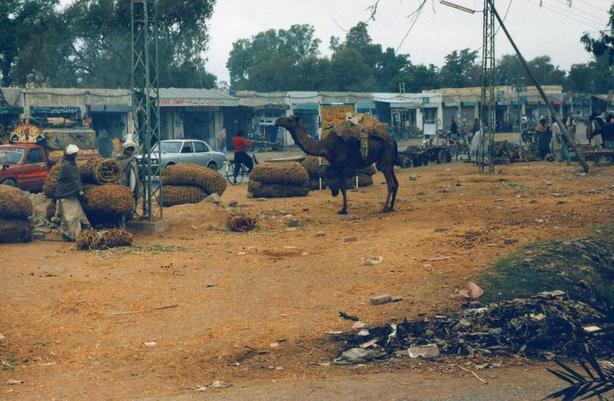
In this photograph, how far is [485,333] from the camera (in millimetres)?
8188

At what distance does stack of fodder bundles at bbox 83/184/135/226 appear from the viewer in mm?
15055

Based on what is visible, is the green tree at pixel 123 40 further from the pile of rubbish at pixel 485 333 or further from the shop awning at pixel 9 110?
the pile of rubbish at pixel 485 333

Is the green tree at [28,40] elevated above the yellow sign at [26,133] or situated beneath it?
elevated above

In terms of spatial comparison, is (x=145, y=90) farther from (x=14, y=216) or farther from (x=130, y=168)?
(x=14, y=216)

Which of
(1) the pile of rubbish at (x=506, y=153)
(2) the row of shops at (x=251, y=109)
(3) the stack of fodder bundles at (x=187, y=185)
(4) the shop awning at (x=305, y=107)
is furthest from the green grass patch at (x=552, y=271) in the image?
(4) the shop awning at (x=305, y=107)

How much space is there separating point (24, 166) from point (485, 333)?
1816 centimetres

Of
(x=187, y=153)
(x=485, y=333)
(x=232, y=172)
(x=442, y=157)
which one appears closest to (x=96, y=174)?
(x=485, y=333)

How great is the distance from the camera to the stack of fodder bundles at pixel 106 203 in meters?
15.1

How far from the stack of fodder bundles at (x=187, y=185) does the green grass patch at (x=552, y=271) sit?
34.2 feet

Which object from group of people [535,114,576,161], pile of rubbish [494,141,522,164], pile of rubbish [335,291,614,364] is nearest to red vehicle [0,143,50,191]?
pile of rubbish [335,291,614,364]

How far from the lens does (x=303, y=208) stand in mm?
19344

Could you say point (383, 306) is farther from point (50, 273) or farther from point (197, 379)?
point (50, 273)

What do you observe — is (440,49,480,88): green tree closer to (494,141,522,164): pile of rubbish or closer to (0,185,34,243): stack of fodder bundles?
(494,141,522,164): pile of rubbish

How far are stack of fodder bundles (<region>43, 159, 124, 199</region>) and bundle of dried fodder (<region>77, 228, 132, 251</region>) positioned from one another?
1.49 meters
